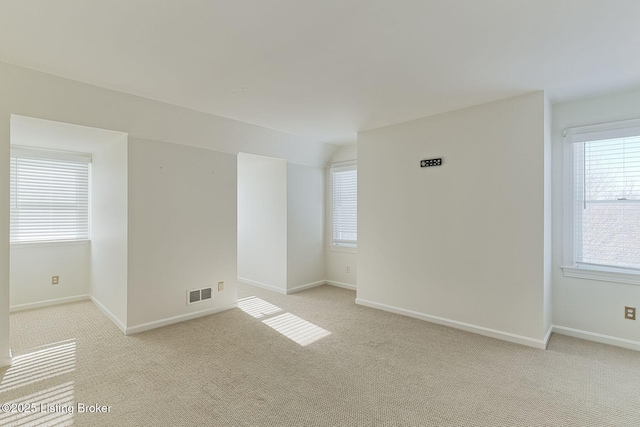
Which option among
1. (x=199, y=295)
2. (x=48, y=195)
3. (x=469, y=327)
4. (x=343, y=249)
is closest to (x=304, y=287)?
(x=343, y=249)

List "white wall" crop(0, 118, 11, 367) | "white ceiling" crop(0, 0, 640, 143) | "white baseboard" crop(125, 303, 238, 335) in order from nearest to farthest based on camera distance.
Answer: "white ceiling" crop(0, 0, 640, 143)
"white wall" crop(0, 118, 11, 367)
"white baseboard" crop(125, 303, 238, 335)

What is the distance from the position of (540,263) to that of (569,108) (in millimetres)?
1697

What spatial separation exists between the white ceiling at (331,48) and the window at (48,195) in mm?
2297

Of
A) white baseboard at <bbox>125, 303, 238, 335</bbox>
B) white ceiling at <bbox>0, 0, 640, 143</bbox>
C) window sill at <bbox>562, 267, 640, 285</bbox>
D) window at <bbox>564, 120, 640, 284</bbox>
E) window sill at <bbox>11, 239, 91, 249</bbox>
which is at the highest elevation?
white ceiling at <bbox>0, 0, 640, 143</bbox>

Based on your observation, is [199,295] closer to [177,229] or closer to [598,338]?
[177,229]

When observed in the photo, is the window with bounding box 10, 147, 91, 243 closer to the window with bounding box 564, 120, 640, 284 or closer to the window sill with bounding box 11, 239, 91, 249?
the window sill with bounding box 11, 239, 91, 249

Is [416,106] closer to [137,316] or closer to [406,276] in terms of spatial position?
[406,276]

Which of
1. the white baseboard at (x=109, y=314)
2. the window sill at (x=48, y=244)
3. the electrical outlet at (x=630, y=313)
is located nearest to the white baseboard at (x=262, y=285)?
the white baseboard at (x=109, y=314)

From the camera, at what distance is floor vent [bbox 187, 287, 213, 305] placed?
3.73 metres

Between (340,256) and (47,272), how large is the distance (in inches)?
168

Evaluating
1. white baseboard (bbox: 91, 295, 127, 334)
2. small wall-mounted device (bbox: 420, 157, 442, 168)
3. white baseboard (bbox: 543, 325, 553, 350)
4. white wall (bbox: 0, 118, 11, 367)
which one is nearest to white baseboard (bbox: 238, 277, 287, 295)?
white baseboard (bbox: 91, 295, 127, 334)

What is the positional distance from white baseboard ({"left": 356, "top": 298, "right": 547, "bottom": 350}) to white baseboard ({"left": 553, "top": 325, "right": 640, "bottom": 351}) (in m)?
0.52

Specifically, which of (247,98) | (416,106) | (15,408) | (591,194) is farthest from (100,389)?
(591,194)

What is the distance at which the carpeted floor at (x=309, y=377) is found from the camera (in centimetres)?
198
